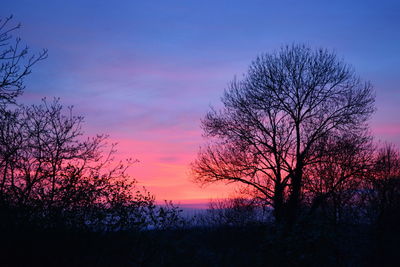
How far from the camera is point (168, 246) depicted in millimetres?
15055

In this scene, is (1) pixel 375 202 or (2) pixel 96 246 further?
(1) pixel 375 202

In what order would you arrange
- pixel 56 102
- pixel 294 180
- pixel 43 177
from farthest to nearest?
1. pixel 294 180
2. pixel 56 102
3. pixel 43 177

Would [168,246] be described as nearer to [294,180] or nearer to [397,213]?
[294,180]

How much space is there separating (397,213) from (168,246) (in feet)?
66.3

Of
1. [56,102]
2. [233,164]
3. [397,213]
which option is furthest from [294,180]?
[56,102]

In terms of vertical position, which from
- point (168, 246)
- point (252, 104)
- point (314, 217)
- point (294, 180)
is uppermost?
point (252, 104)

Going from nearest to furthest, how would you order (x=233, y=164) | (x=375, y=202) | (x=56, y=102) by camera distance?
(x=56, y=102)
(x=233, y=164)
(x=375, y=202)

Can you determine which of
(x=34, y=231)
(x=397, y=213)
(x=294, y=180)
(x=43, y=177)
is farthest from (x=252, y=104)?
(x=34, y=231)

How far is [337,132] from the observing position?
26.8 metres

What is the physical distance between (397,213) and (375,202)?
4020 millimetres

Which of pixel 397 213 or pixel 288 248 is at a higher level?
pixel 397 213

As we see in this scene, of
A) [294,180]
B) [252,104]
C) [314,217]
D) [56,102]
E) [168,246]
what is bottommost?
[168,246]

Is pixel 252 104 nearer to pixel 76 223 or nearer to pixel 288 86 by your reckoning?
pixel 288 86

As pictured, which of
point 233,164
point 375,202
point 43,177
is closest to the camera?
point 43,177
